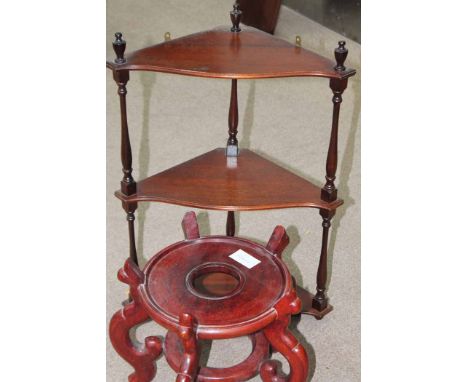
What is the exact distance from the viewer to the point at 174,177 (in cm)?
209

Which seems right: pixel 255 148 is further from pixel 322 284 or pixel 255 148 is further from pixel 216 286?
pixel 216 286

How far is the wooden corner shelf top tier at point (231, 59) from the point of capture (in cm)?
177

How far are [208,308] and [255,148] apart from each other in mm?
1518

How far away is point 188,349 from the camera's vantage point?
1.66 metres

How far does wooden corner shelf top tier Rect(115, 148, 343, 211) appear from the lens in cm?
196

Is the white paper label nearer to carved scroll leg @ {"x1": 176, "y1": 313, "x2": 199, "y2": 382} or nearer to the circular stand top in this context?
the circular stand top

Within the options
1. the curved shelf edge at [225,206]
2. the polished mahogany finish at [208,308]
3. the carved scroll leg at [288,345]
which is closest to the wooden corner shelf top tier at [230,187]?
the curved shelf edge at [225,206]

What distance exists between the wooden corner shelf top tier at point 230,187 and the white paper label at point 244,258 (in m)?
0.12

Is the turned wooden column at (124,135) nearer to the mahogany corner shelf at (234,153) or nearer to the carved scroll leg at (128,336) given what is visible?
the mahogany corner shelf at (234,153)

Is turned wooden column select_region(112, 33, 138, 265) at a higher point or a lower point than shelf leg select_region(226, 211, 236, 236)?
higher

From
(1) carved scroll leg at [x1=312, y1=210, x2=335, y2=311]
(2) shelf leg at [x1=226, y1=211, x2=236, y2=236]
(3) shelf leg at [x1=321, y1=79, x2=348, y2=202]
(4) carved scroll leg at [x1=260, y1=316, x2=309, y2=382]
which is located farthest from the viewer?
(2) shelf leg at [x1=226, y1=211, x2=236, y2=236]

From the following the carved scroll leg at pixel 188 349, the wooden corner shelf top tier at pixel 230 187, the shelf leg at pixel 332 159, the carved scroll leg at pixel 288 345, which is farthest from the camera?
the wooden corner shelf top tier at pixel 230 187

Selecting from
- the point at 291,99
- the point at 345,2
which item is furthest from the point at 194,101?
the point at 345,2

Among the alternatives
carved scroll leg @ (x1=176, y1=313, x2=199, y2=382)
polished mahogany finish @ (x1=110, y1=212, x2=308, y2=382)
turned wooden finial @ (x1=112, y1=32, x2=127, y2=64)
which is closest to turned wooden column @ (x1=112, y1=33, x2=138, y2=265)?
turned wooden finial @ (x1=112, y1=32, x2=127, y2=64)
